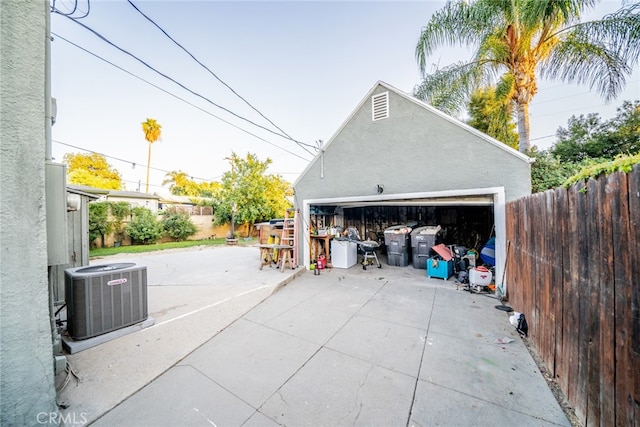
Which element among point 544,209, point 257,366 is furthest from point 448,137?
point 257,366

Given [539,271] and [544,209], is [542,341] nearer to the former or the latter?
[539,271]

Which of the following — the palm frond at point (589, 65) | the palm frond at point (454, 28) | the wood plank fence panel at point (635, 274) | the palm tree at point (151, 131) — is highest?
the palm tree at point (151, 131)

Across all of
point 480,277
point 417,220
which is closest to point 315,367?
point 480,277

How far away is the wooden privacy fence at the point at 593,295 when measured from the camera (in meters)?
1.38

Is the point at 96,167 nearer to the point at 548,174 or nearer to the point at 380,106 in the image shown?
the point at 380,106

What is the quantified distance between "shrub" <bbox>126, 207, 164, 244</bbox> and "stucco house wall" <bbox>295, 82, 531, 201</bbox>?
12.5 m

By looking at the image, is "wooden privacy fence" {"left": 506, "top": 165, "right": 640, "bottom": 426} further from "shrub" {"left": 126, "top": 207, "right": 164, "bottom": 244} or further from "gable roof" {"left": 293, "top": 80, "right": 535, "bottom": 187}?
"shrub" {"left": 126, "top": 207, "right": 164, "bottom": 244}

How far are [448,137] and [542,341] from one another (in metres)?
4.25

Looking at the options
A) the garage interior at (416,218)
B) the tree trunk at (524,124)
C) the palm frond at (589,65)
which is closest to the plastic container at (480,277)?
the garage interior at (416,218)

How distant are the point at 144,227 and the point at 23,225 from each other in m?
15.4

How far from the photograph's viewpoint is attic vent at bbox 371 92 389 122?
6250 millimetres

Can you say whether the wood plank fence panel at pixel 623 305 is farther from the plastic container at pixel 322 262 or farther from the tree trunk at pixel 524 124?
the tree trunk at pixel 524 124

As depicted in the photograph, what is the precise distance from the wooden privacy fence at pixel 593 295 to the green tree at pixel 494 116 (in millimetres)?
8094

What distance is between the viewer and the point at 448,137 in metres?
5.39
